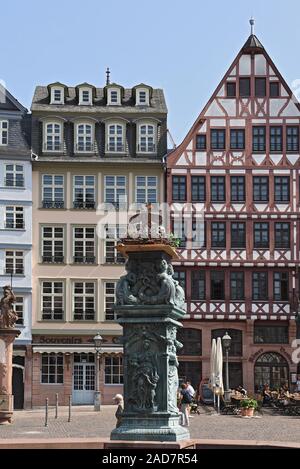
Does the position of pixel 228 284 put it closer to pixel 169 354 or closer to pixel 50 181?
pixel 50 181

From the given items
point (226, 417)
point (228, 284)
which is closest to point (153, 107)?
point (228, 284)

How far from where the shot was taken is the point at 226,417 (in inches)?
1251

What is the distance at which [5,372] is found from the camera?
2841cm

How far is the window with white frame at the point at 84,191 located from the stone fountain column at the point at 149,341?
30946 millimetres

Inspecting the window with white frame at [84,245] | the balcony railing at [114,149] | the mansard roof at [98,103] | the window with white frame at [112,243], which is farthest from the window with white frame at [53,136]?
the window with white frame at [112,243]

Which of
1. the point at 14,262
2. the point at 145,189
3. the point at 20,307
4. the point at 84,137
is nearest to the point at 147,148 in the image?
the point at 145,189

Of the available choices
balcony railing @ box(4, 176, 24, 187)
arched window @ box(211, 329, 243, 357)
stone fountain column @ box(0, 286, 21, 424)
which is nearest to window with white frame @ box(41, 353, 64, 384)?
arched window @ box(211, 329, 243, 357)

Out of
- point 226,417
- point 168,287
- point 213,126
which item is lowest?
point 226,417

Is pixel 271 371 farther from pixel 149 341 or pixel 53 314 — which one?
pixel 149 341

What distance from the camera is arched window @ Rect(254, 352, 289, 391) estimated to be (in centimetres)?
4522

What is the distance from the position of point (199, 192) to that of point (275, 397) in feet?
39.7

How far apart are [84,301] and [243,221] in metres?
8.01

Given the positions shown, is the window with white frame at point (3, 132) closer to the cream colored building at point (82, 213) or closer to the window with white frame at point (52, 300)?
the cream colored building at point (82, 213)

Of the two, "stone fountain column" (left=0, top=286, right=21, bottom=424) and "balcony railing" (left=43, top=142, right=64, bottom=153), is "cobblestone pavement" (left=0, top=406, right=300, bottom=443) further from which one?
"balcony railing" (left=43, top=142, right=64, bottom=153)
